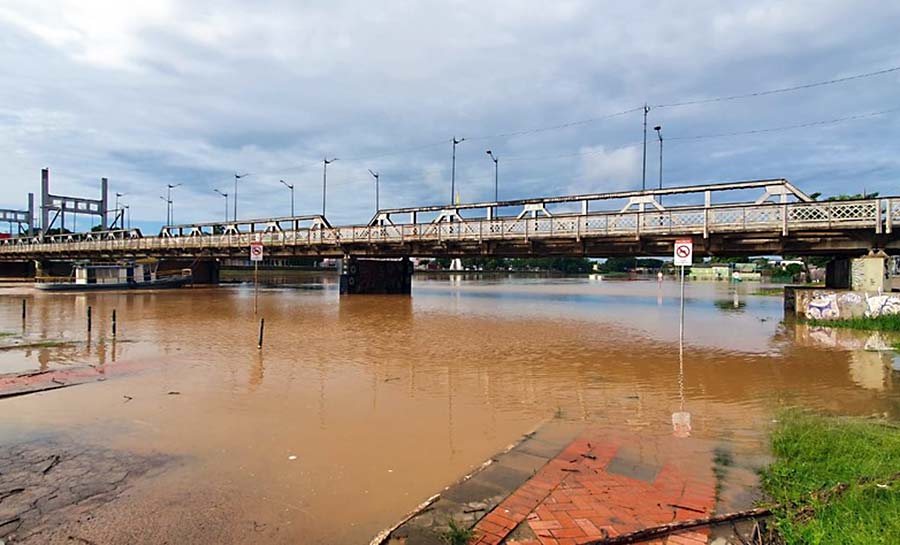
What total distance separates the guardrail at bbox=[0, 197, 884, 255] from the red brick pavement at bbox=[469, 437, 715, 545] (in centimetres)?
2384

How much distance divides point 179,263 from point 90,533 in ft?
252

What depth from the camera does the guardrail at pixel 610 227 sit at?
24.2 meters

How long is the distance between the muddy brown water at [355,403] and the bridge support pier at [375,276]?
25.9 m

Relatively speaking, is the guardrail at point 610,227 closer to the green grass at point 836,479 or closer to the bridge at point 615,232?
the bridge at point 615,232

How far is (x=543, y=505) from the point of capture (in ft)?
16.5

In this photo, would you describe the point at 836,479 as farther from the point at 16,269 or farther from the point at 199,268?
the point at 16,269

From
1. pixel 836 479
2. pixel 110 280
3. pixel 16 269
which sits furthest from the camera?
pixel 16 269

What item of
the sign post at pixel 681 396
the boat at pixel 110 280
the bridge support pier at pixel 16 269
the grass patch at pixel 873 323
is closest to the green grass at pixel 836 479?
the sign post at pixel 681 396

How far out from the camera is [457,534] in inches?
174

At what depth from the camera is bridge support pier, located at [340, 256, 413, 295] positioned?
48.2 meters

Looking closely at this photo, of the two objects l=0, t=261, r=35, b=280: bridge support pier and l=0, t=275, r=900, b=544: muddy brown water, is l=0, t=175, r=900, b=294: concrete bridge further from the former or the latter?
l=0, t=261, r=35, b=280: bridge support pier

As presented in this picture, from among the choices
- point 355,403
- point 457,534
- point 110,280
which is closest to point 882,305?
point 355,403

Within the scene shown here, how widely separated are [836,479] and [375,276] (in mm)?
47740

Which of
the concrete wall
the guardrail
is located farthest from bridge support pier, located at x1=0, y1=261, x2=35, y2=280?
the concrete wall
